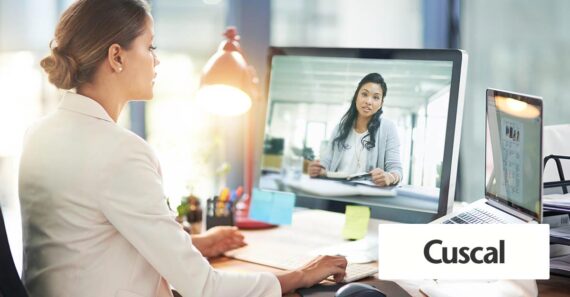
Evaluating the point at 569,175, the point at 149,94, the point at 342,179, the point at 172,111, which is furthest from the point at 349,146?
the point at 172,111

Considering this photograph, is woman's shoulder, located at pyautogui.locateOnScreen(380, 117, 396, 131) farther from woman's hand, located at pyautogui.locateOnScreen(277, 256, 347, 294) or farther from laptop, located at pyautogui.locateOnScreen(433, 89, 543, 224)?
woman's hand, located at pyautogui.locateOnScreen(277, 256, 347, 294)

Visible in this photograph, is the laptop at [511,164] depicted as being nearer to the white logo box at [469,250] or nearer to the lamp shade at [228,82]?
the white logo box at [469,250]

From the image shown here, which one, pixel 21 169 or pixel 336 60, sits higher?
pixel 336 60

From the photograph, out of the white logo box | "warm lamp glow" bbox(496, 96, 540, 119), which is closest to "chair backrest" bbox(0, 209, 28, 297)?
the white logo box

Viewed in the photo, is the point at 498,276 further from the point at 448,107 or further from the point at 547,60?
the point at 547,60

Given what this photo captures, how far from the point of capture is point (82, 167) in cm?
137

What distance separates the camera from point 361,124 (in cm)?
186

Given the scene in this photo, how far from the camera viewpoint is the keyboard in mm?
1694

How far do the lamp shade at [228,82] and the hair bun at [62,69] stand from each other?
0.66 metres

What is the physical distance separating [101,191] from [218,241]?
585 mm

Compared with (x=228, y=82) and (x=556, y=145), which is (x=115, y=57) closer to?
(x=228, y=82)

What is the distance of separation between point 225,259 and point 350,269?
32 centimetres

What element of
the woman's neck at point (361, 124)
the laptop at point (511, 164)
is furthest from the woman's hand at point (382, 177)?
the laptop at point (511, 164)

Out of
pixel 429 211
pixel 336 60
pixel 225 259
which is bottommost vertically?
pixel 225 259
